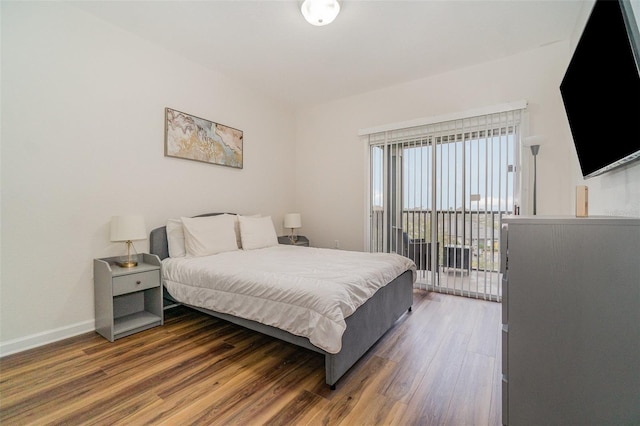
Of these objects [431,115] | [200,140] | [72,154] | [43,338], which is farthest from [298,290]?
[431,115]

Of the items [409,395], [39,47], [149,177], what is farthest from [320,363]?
[39,47]

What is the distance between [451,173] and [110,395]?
12.9ft

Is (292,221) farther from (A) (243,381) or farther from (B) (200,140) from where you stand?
(A) (243,381)

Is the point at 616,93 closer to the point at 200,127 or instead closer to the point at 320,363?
the point at 320,363

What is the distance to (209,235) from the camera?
312 centimetres

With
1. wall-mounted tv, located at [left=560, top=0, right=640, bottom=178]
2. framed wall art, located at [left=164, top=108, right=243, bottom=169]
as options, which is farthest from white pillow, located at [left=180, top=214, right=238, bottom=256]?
wall-mounted tv, located at [left=560, top=0, right=640, bottom=178]

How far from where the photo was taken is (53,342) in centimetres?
229

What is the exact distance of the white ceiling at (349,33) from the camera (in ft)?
7.97

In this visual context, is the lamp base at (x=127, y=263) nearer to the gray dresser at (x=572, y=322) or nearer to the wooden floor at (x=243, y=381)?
the wooden floor at (x=243, y=381)

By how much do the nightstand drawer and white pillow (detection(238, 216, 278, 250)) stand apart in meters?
1.08

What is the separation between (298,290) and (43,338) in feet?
7.36

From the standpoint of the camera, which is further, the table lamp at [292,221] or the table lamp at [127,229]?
the table lamp at [292,221]

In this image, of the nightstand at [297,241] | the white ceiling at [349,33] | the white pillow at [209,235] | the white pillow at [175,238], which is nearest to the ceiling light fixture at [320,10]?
the white ceiling at [349,33]

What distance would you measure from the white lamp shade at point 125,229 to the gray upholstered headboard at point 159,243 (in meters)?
0.45
